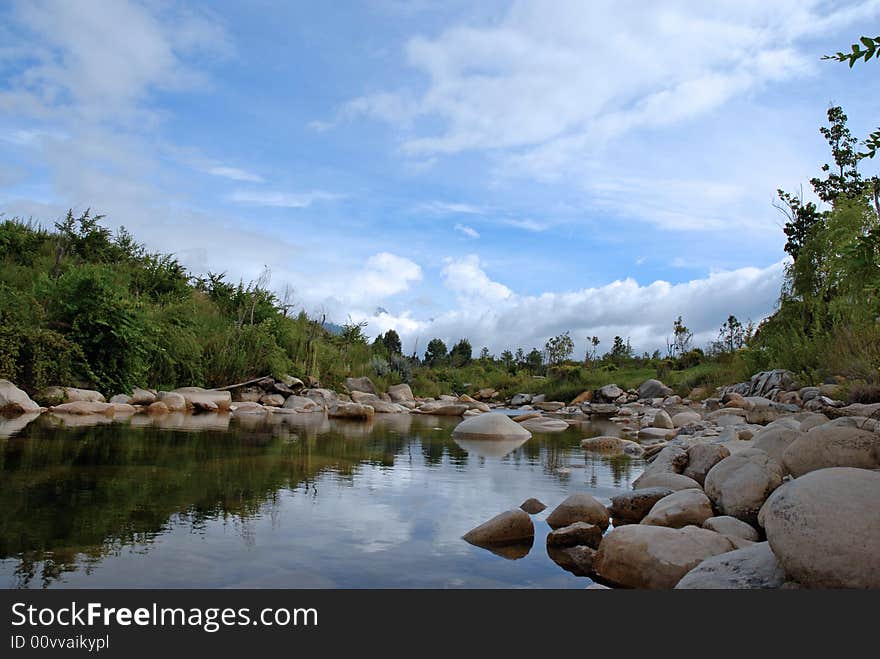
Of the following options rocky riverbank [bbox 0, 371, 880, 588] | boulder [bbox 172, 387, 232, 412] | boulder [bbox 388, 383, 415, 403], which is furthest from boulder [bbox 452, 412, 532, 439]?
boulder [bbox 388, 383, 415, 403]

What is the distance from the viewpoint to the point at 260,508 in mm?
5297

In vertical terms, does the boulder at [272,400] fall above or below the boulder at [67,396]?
below

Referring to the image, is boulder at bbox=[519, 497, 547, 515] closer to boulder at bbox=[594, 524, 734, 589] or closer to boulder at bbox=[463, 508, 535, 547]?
boulder at bbox=[463, 508, 535, 547]

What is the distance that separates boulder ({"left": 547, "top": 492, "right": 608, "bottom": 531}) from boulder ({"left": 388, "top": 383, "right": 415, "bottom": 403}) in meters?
20.5

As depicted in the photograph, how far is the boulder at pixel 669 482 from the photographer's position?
20.2ft

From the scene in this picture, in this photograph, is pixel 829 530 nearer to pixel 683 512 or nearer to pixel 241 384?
pixel 683 512

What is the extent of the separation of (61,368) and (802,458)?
1457 cm

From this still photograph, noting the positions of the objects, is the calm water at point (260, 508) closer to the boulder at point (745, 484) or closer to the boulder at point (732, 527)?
the boulder at point (732, 527)

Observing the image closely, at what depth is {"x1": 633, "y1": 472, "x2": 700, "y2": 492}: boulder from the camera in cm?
616

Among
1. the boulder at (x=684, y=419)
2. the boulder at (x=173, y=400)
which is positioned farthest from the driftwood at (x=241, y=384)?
the boulder at (x=684, y=419)

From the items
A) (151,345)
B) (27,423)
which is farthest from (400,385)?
(27,423)

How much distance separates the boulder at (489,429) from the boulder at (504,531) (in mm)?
A: 8289

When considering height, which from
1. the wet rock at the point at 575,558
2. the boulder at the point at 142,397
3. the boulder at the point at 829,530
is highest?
the boulder at the point at 142,397

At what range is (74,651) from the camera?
7.99ft
